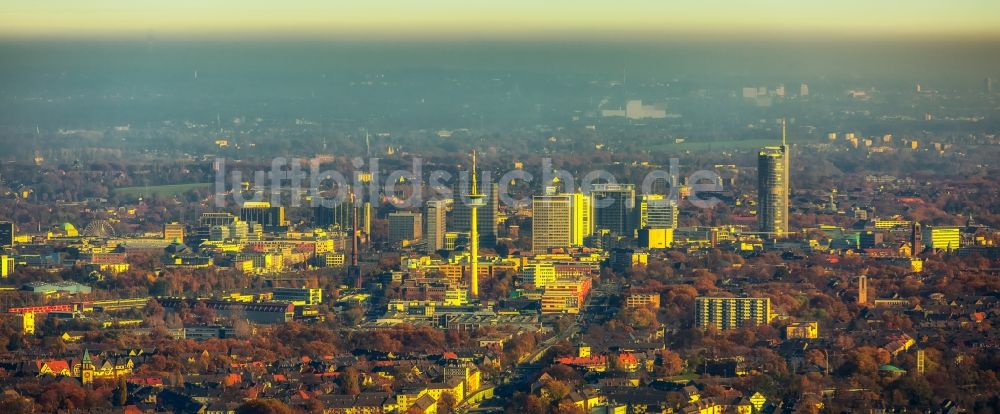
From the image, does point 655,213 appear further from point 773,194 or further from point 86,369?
point 86,369

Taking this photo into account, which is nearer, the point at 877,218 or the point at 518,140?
the point at 877,218

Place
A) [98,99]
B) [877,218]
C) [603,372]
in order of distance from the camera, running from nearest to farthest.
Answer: [603,372]
[877,218]
[98,99]

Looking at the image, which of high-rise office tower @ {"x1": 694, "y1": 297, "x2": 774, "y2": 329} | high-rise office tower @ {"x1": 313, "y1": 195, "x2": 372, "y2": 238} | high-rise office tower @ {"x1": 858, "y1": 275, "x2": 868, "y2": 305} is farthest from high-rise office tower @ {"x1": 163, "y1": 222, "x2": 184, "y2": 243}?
high-rise office tower @ {"x1": 694, "y1": 297, "x2": 774, "y2": 329}

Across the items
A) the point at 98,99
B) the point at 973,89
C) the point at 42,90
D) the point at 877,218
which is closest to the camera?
the point at 877,218

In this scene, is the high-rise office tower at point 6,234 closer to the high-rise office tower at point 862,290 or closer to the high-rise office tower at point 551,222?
the high-rise office tower at point 551,222

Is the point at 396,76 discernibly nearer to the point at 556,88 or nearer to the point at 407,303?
the point at 556,88

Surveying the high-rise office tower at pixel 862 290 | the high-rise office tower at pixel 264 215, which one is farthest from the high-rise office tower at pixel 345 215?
the high-rise office tower at pixel 862 290

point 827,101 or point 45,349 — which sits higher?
point 827,101

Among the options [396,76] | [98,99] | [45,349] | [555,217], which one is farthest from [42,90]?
[45,349]
